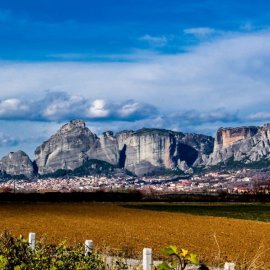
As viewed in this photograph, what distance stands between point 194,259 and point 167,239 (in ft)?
91.1

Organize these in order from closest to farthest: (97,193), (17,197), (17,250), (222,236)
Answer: (17,250) → (222,236) → (17,197) → (97,193)

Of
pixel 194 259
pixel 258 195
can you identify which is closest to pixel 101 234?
pixel 194 259

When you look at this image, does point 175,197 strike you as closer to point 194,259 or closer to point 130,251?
point 130,251

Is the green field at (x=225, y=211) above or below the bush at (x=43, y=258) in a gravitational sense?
below

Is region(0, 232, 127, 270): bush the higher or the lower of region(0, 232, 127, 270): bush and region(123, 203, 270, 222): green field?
the higher

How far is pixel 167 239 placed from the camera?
3341 centimetres

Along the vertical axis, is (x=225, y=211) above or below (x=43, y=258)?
below

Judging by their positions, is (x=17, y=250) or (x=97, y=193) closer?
(x=17, y=250)

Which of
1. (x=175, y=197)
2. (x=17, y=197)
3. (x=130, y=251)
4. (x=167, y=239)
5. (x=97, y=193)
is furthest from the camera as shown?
(x=175, y=197)

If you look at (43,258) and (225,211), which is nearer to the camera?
(43,258)

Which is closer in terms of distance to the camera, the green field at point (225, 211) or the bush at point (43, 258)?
the bush at point (43, 258)

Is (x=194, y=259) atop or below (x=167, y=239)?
atop

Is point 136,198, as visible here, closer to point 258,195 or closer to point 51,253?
point 258,195

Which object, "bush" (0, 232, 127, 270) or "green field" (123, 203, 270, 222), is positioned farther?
"green field" (123, 203, 270, 222)
